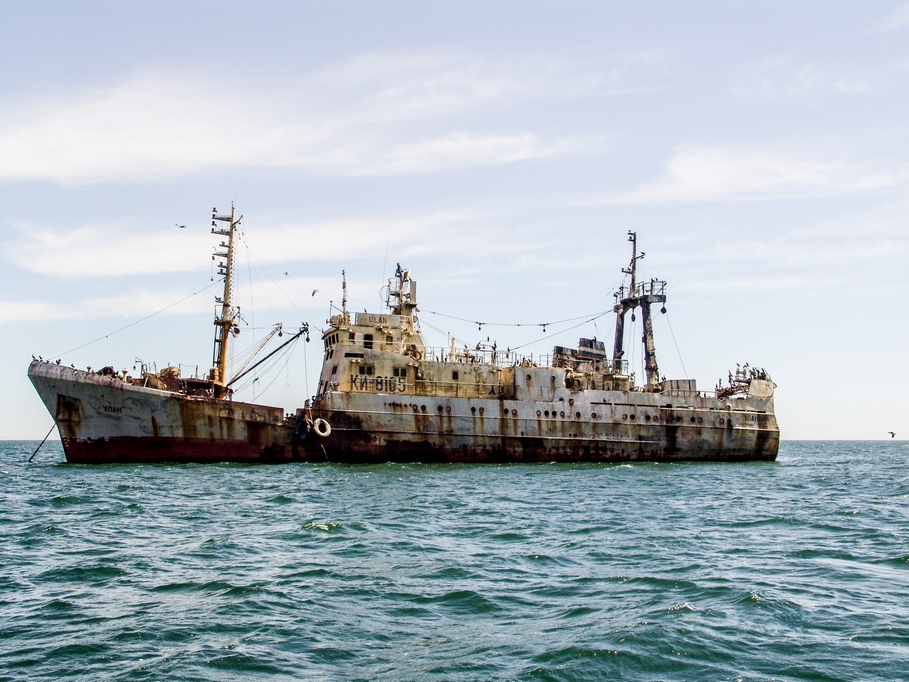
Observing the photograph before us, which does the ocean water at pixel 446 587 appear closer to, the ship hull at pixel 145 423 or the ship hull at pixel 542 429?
the ship hull at pixel 145 423

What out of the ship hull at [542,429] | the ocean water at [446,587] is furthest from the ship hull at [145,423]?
the ocean water at [446,587]

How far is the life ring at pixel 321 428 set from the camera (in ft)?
111

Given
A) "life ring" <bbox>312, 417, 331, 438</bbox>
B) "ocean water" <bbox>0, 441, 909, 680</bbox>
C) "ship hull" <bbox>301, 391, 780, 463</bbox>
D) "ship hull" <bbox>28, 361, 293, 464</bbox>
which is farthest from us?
"ship hull" <bbox>301, 391, 780, 463</bbox>

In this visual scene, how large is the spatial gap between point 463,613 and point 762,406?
1493 inches

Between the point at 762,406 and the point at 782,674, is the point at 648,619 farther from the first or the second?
the point at 762,406

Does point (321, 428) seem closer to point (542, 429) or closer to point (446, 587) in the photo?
point (542, 429)

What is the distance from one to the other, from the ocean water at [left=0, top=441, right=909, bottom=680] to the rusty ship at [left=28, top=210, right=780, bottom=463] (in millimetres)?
9726

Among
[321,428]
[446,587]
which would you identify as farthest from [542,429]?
[446,587]

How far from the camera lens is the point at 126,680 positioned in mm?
7867

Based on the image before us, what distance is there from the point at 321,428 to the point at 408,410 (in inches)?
167

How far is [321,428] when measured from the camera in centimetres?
3412

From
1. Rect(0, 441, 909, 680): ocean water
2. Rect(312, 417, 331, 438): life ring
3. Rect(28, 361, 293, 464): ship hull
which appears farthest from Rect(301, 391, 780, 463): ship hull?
Rect(0, 441, 909, 680): ocean water

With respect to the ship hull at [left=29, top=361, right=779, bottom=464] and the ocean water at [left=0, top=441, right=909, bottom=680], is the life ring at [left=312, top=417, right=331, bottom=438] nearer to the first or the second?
the ship hull at [left=29, top=361, right=779, bottom=464]

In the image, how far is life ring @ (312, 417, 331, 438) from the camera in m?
33.9
